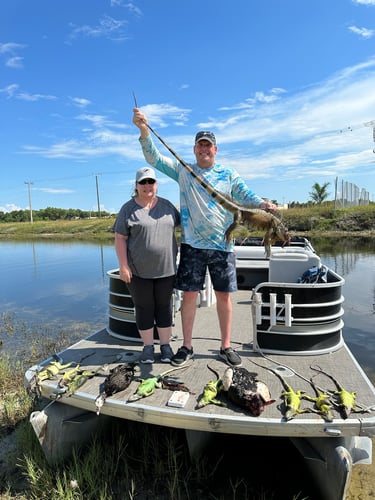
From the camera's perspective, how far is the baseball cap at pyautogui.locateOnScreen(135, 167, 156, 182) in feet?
12.1

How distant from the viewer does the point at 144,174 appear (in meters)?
3.69

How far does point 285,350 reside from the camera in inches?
165

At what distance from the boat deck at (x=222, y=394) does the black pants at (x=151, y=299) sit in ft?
1.46

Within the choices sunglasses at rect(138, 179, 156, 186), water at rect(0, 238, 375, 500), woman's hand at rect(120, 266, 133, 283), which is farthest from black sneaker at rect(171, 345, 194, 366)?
sunglasses at rect(138, 179, 156, 186)

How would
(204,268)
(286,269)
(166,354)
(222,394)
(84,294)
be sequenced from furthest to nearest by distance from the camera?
(84,294)
(286,269)
(166,354)
(204,268)
(222,394)

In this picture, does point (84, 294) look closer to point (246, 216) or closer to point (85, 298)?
point (85, 298)

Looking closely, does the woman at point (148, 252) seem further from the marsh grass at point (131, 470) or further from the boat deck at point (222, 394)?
the marsh grass at point (131, 470)

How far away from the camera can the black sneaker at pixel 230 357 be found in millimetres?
3908

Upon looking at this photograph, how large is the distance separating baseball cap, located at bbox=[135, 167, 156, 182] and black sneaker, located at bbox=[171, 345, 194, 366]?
5.88 ft

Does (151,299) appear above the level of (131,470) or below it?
above

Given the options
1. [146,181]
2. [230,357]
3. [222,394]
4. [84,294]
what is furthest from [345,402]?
[84,294]

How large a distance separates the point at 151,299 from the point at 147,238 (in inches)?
25.3

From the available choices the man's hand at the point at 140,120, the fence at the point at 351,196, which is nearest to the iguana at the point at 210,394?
the man's hand at the point at 140,120

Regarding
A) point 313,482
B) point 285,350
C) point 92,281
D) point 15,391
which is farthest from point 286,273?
point 92,281
